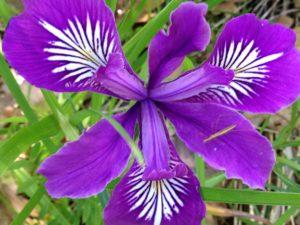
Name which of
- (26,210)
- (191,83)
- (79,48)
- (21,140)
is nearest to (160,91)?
(191,83)

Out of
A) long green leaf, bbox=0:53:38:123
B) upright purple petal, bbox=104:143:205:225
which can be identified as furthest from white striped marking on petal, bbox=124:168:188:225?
long green leaf, bbox=0:53:38:123

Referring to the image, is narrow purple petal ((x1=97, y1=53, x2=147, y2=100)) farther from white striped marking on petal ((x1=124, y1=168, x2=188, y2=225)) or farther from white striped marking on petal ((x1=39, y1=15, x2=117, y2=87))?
white striped marking on petal ((x1=124, y1=168, x2=188, y2=225))

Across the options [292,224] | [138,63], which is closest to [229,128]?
[138,63]

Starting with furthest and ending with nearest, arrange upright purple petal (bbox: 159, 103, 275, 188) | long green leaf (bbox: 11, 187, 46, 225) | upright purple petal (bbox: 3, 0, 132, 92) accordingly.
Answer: long green leaf (bbox: 11, 187, 46, 225)
upright purple petal (bbox: 159, 103, 275, 188)
upright purple petal (bbox: 3, 0, 132, 92)

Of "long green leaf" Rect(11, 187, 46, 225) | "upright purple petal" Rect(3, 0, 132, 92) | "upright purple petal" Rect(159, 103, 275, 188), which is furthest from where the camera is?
"long green leaf" Rect(11, 187, 46, 225)

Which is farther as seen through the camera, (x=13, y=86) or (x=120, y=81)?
(x=13, y=86)

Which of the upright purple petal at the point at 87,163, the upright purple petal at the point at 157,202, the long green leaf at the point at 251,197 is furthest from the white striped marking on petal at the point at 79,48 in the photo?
the long green leaf at the point at 251,197

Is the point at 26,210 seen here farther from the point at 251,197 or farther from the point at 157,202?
the point at 251,197
